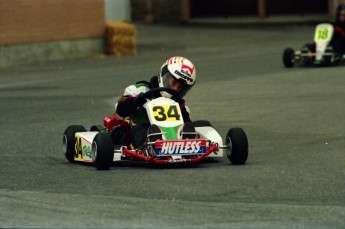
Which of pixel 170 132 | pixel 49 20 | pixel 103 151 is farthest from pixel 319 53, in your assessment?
pixel 103 151

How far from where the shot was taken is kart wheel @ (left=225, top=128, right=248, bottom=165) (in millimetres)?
10180

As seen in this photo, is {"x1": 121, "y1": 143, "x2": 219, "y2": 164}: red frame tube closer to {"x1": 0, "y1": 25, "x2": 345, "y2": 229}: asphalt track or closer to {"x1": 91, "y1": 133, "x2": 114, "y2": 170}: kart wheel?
{"x1": 0, "y1": 25, "x2": 345, "y2": 229}: asphalt track

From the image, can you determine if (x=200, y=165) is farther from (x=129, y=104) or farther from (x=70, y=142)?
(x=70, y=142)

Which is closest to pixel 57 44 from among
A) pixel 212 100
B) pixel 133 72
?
pixel 133 72

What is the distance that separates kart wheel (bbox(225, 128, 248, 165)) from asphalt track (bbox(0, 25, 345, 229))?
154mm

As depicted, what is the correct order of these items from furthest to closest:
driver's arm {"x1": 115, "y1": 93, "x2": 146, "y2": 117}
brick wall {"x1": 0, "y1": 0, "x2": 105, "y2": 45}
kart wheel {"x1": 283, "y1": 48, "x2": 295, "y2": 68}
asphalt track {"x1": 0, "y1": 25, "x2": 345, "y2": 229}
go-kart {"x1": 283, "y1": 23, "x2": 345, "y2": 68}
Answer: brick wall {"x1": 0, "y1": 0, "x2": 105, "y2": 45} < kart wheel {"x1": 283, "y1": 48, "x2": 295, "y2": 68} < go-kart {"x1": 283, "y1": 23, "x2": 345, "y2": 68} < driver's arm {"x1": 115, "y1": 93, "x2": 146, "y2": 117} < asphalt track {"x1": 0, "y1": 25, "x2": 345, "y2": 229}

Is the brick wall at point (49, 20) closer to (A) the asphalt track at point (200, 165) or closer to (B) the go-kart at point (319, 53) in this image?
(A) the asphalt track at point (200, 165)

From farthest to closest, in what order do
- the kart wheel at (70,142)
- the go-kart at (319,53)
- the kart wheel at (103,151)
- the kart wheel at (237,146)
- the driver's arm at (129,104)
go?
the go-kart at (319,53) < the kart wheel at (70,142) < the driver's arm at (129,104) < the kart wheel at (237,146) < the kart wheel at (103,151)

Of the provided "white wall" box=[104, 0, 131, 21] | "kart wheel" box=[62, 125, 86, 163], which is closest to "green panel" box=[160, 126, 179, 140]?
"kart wheel" box=[62, 125, 86, 163]

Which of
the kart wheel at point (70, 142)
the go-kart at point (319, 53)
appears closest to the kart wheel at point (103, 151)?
the kart wheel at point (70, 142)

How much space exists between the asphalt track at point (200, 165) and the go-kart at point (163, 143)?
13 cm

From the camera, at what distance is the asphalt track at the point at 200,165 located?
24.9 feet

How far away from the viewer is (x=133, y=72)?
22.3 m

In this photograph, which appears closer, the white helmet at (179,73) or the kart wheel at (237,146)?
the kart wheel at (237,146)
